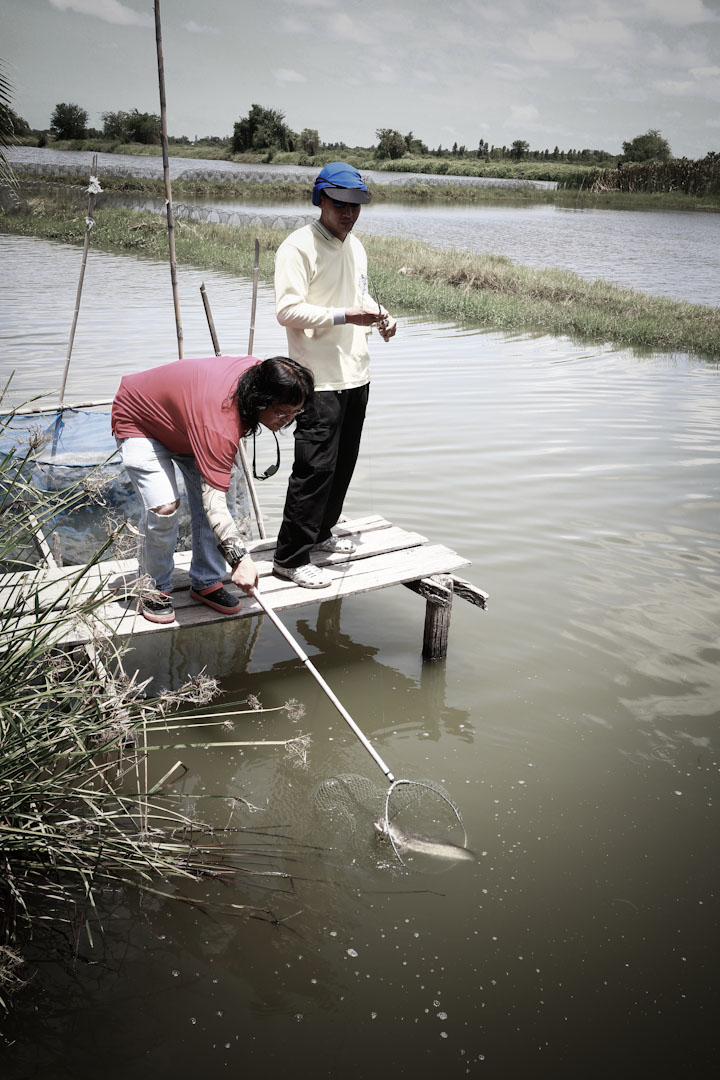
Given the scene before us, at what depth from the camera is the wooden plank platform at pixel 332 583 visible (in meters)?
3.38

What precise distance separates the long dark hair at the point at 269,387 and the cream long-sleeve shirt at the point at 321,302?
2.21 ft

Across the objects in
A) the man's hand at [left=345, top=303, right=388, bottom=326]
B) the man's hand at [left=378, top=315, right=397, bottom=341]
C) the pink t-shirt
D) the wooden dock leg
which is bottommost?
the wooden dock leg

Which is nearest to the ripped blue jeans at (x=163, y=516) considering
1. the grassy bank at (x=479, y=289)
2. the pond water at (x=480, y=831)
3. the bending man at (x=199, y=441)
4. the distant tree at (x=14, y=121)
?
the bending man at (x=199, y=441)

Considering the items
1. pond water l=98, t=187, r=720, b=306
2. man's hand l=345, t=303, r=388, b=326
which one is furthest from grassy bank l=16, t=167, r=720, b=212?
man's hand l=345, t=303, r=388, b=326

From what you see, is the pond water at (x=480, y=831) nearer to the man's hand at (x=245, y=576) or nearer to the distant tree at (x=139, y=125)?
the man's hand at (x=245, y=576)

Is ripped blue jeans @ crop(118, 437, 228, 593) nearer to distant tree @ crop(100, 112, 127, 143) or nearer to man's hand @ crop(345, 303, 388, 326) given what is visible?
man's hand @ crop(345, 303, 388, 326)

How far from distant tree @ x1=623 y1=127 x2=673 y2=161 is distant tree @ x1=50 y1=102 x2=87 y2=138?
144 ft

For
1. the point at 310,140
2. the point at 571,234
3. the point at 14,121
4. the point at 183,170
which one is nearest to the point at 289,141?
the point at 310,140

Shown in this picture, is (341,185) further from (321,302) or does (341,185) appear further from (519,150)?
(519,150)

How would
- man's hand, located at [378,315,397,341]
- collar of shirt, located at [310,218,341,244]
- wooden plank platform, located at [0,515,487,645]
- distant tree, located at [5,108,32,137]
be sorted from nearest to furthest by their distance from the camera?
Answer: 1. wooden plank platform, located at [0,515,487,645]
2. collar of shirt, located at [310,218,341,244]
3. man's hand, located at [378,315,397,341]
4. distant tree, located at [5,108,32,137]

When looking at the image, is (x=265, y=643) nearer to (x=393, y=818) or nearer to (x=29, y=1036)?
(x=393, y=818)

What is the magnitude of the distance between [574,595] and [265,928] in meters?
2.72

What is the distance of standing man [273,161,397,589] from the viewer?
3445 mm

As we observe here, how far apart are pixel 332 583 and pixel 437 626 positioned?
559 millimetres
